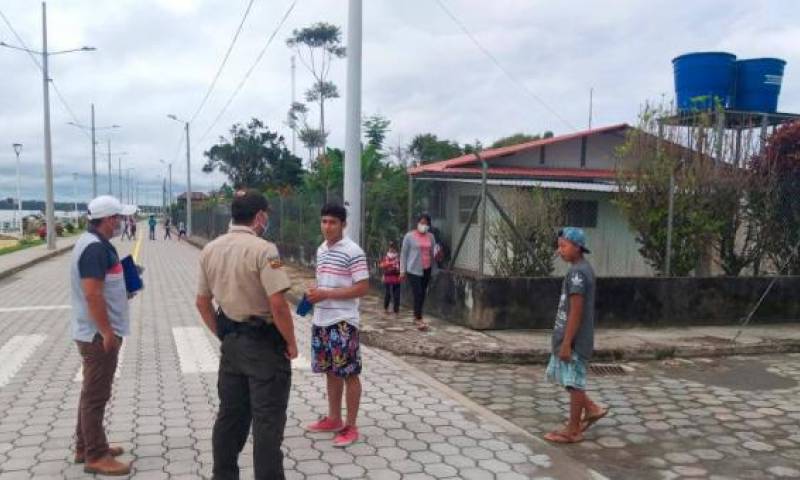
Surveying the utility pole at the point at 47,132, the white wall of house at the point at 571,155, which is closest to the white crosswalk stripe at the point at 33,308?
the white wall of house at the point at 571,155

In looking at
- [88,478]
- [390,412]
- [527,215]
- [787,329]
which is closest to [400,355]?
[390,412]

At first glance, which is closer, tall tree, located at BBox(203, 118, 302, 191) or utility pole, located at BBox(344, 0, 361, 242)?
utility pole, located at BBox(344, 0, 361, 242)

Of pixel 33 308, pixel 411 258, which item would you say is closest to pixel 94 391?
pixel 411 258

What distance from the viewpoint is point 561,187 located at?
1197 cm

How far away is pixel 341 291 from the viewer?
13.8 ft

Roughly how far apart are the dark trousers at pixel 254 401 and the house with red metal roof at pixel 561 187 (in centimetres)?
644

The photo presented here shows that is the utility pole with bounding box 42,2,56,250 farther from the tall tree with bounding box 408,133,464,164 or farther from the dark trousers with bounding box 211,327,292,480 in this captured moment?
the dark trousers with bounding box 211,327,292,480

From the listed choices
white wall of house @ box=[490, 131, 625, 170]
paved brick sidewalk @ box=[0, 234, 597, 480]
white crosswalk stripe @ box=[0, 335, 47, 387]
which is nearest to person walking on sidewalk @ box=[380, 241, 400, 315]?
paved brick sidewalk @ box=[0, 234, 597, 480]

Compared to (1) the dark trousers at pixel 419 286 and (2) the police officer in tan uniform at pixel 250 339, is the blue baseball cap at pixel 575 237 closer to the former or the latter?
(2) the police officer in tan uniform at pixel 250 339

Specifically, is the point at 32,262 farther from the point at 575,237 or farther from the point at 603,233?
the point at 575,237

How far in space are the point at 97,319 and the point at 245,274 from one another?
3.37 ft

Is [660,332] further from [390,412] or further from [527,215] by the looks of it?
[390,412]

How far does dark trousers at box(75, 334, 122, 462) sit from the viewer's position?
149 inches

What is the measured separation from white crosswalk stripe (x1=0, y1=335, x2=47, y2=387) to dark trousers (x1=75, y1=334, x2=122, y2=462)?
105 inches
